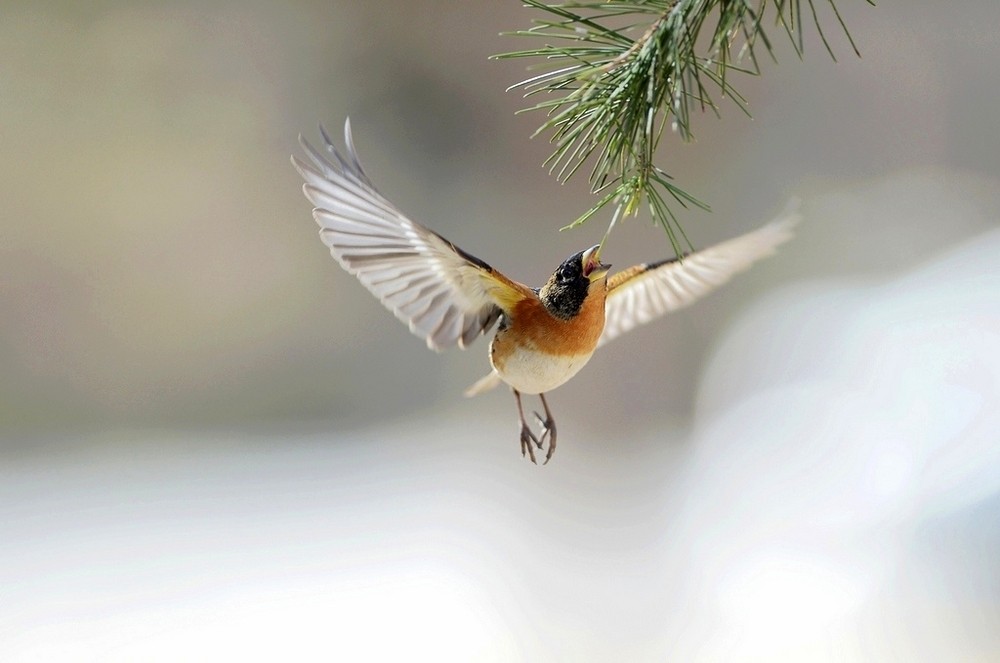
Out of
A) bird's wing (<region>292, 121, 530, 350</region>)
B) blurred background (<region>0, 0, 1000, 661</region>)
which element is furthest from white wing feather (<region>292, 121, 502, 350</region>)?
blurred background (<region>0, 0, 1000, 661</region>)

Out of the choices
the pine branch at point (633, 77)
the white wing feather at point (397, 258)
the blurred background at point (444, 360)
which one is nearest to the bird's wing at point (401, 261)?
the white wing feather at point (397, 258)

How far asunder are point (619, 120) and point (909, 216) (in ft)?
6.71

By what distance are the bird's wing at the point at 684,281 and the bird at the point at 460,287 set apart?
0.05 m

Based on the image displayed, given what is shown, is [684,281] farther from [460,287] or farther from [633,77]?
[633,77]

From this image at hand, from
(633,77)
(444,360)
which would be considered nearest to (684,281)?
(633,77)

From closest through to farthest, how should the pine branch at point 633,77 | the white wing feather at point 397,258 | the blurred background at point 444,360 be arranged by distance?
the pine branch at point 633,77 < the white wing feather at point 397,258 < the blurred background at point 444,360

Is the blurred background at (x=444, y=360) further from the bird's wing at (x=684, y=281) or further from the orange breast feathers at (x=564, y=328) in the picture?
the orange breast feathers at (x=564, y=328)

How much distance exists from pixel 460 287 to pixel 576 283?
0.09 meters

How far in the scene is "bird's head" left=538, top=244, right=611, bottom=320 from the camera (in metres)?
0.65

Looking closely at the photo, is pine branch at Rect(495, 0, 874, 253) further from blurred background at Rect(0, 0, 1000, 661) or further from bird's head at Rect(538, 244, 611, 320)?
blurred background at Rect(0, 0, 1000, 661)

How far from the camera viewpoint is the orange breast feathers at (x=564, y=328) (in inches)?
25.3

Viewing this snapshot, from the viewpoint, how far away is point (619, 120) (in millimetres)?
469

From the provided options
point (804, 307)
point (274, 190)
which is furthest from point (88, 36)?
point (804, 307)

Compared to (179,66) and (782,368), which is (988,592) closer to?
(782,368)
